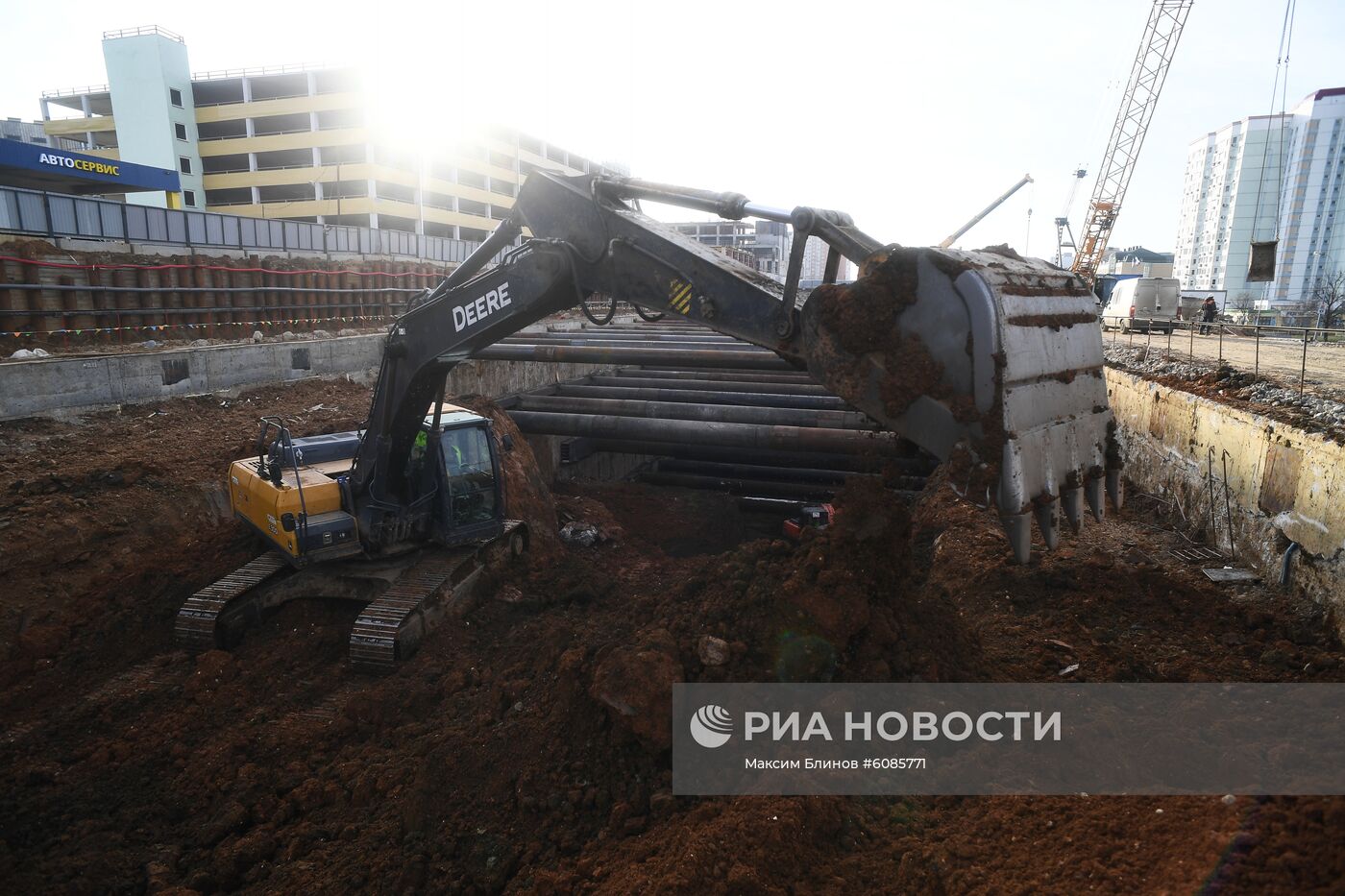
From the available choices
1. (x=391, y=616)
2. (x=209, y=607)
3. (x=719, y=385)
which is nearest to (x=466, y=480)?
(x=391, y=616)

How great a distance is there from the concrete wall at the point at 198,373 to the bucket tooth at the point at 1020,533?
1173 cm

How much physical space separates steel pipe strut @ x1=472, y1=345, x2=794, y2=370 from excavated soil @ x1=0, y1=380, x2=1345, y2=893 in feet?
12.0

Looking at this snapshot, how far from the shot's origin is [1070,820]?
3557 millimetres

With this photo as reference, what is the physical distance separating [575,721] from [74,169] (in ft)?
97.2

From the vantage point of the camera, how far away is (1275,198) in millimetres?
67750

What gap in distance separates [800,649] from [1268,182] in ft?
359

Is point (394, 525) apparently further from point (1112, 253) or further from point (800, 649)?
point (1112, 253)

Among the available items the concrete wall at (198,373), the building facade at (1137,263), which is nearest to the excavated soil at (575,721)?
the concrete wall at (198,373)

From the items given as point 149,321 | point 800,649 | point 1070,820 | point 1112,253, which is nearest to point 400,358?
point 800,649

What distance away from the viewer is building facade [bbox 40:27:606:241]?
44.6m

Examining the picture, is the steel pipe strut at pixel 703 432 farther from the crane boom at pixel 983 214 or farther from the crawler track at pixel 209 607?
the crane boom at pixel 983 214

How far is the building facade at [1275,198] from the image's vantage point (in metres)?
76.0

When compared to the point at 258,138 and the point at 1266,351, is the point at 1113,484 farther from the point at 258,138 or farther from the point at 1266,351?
the point at 258,138

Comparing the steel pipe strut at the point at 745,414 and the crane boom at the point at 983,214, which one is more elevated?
the crane boom at the point at 983,214
